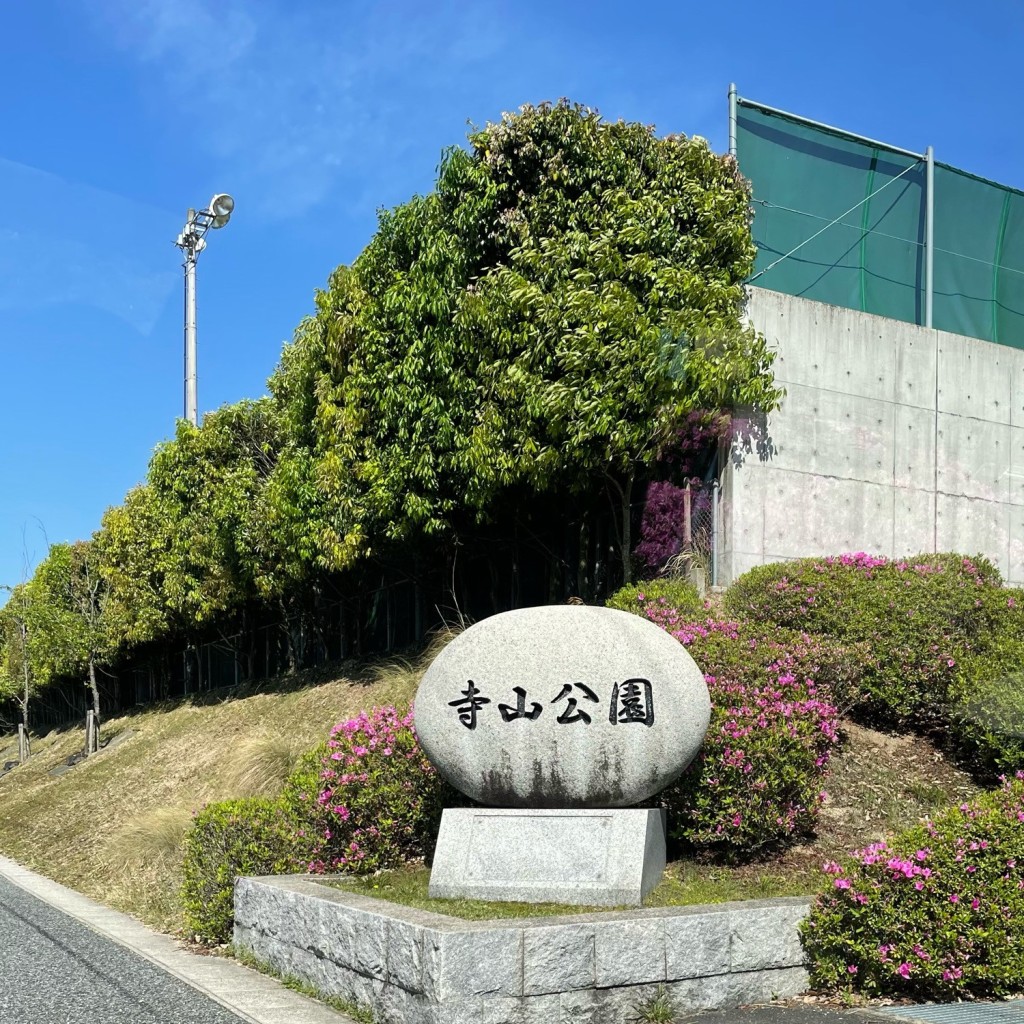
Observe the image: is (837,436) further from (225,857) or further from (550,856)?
(225,857)

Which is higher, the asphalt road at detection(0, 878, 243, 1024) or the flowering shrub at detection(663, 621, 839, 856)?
the flowering shrub at detection(663, 621, 839, 856)

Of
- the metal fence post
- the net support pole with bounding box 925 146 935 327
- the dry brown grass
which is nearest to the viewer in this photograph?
the dry brown grass

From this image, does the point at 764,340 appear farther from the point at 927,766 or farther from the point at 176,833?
the point at 176,833

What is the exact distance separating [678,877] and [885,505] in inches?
352

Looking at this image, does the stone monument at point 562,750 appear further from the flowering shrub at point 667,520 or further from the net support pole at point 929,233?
the net support pole at point 929,233

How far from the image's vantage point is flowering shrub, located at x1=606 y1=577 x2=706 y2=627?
11.6 metres

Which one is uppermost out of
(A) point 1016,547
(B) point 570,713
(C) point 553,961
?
(A) point 1016,547

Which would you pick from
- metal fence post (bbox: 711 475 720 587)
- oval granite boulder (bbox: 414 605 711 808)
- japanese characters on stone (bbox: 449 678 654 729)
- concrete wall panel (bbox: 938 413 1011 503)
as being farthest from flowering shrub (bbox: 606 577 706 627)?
concrete wall panel (bbox: 938 413 1011 503)

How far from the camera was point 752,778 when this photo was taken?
859cm

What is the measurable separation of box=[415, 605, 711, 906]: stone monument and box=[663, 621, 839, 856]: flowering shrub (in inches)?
28.2

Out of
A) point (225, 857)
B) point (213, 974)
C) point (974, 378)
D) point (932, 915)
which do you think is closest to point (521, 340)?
point (974, 378)

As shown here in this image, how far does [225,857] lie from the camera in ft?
30.6

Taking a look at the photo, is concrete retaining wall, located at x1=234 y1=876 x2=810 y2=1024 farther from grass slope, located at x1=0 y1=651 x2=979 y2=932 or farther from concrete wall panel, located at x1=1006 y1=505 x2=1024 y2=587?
concrete wall panel, located at x1=1006 y1=505 x2=1024 y2=587

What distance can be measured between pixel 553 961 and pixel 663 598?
6.62 meters
